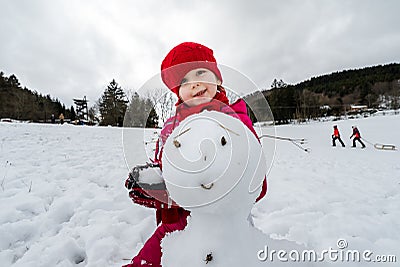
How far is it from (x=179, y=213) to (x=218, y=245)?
19.2 inches

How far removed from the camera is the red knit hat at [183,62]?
3.67ft

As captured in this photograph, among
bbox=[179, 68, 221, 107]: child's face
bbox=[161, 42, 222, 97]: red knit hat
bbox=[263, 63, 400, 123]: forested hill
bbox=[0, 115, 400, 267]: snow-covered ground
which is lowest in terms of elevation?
bbox=[0, 115, 400, 267]: snow-covered ground

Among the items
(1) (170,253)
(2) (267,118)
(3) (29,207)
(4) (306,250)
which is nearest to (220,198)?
(1) (170,253)

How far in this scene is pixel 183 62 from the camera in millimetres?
1184

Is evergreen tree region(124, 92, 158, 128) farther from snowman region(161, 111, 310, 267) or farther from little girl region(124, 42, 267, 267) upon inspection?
snowman region(161, 111, 310, 267)

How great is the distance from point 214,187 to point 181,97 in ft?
2.00

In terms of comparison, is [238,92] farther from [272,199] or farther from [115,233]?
[272,199]

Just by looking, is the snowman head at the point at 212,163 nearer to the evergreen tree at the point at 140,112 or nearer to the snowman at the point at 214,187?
the snowman at the point at 214,187

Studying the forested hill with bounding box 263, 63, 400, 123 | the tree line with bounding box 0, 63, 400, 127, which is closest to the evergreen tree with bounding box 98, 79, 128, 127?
the tree line with bounding box 0, 63, 400, 127

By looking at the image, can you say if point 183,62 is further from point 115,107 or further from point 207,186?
point 115,107

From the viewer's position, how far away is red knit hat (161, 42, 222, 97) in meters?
1.12

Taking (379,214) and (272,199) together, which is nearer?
(379,214)

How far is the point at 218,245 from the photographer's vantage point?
80 centimetres

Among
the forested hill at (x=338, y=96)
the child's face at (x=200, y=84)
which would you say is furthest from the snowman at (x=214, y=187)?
the forested hill at (x=338, y=96)
